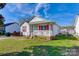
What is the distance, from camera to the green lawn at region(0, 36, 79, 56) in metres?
1.66

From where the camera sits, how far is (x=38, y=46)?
1667mm

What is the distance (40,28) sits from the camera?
5.51 ft

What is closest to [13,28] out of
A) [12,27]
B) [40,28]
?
[12,27]

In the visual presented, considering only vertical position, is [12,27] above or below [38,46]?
above

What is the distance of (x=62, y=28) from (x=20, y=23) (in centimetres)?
29

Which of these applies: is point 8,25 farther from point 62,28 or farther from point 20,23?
point 62,28

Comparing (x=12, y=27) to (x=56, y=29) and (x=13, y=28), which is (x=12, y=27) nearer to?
(x=13, y=28)

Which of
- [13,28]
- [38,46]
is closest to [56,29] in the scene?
[38,46]

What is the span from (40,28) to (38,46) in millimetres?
124

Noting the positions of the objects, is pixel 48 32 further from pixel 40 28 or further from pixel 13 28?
pixel 13 28

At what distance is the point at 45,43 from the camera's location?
5.49 ft

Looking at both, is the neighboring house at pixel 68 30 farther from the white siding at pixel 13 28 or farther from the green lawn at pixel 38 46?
the white siding at pixel 13 28

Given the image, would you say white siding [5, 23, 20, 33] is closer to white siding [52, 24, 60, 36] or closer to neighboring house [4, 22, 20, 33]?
neighboring house [4, 22, 20, 33]

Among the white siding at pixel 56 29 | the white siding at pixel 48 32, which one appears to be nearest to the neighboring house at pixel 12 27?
the white siding at pixel 48 32
